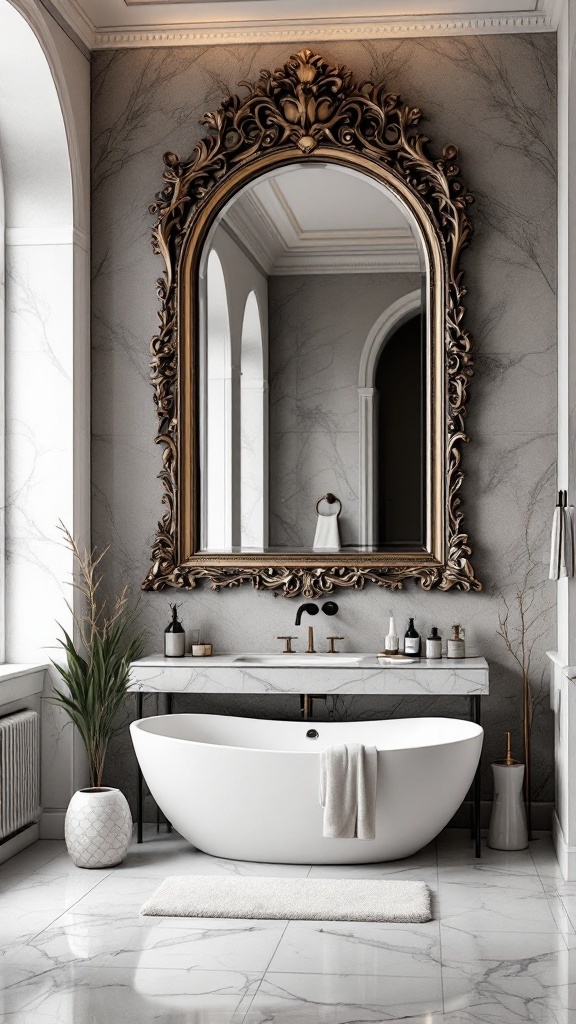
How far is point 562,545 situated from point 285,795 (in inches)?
53.5

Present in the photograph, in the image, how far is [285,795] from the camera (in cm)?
395

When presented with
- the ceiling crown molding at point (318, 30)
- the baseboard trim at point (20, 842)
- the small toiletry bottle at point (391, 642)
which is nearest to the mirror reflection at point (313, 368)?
the small toiletry bottle at point (391, 642)

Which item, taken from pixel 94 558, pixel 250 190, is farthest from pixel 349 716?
pixel 250 190

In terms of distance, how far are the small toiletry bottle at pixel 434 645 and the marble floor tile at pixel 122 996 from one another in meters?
1.73

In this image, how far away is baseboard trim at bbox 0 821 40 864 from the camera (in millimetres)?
4223

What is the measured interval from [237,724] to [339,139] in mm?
2485

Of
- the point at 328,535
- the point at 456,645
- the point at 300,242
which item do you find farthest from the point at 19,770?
the point at 300,242

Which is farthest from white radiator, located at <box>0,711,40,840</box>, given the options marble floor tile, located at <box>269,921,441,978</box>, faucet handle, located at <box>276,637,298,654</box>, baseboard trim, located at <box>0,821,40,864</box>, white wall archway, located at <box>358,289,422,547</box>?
white wall archway, located at <box>358,289,422,547</box>

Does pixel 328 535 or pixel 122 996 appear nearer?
pixel 122 996

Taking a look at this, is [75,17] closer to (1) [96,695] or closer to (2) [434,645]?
(1) [96,695]

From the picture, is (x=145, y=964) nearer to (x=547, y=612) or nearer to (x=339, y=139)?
(x=547, y=612)

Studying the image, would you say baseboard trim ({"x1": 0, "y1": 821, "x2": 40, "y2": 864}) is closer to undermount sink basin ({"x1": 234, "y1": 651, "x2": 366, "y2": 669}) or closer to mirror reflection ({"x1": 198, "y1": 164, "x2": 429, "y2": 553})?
undermount sink basin ({"x1": 234, "y1": 651, "x2": 366, "y2": 669})

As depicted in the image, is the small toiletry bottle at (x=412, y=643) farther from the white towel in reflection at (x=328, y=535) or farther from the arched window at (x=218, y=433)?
the arched window at (x=218, y=433)

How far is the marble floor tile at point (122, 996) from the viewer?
2.79 metres
